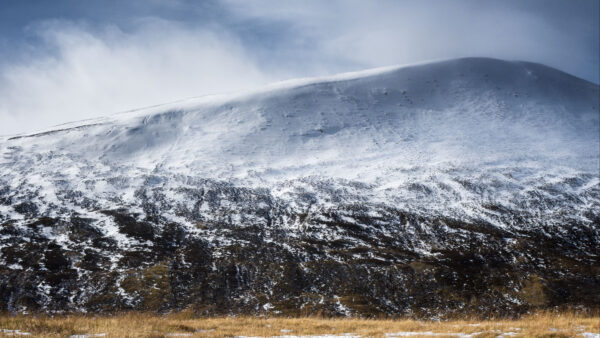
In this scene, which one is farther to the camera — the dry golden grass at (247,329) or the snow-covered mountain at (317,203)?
the snow-covered mountain at (317,203)

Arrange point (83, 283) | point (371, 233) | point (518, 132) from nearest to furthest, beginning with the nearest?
point (83, 283), point (371, 233), point (518, 132)

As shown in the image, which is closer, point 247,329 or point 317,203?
point 247,329

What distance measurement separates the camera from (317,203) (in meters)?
46.2

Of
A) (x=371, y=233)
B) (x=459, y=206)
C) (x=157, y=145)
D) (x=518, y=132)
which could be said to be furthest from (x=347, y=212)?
(x=518, y=132)

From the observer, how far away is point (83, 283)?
28.2m

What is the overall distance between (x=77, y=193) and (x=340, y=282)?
109ft

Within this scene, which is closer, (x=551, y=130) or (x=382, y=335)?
(x=382, y=335)

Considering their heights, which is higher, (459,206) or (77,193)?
(77,193)

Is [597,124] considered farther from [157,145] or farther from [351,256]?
[157,145]

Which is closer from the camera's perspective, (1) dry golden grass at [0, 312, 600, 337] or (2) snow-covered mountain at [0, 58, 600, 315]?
(1) dry golden grass at [0, 312, 600, 337]

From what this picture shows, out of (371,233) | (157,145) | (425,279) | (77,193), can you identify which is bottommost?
(425,279)

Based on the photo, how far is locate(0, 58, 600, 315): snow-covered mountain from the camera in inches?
1122

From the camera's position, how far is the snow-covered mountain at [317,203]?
2850cm

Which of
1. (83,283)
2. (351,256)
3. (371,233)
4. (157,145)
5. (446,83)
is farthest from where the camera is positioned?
(446,83)
